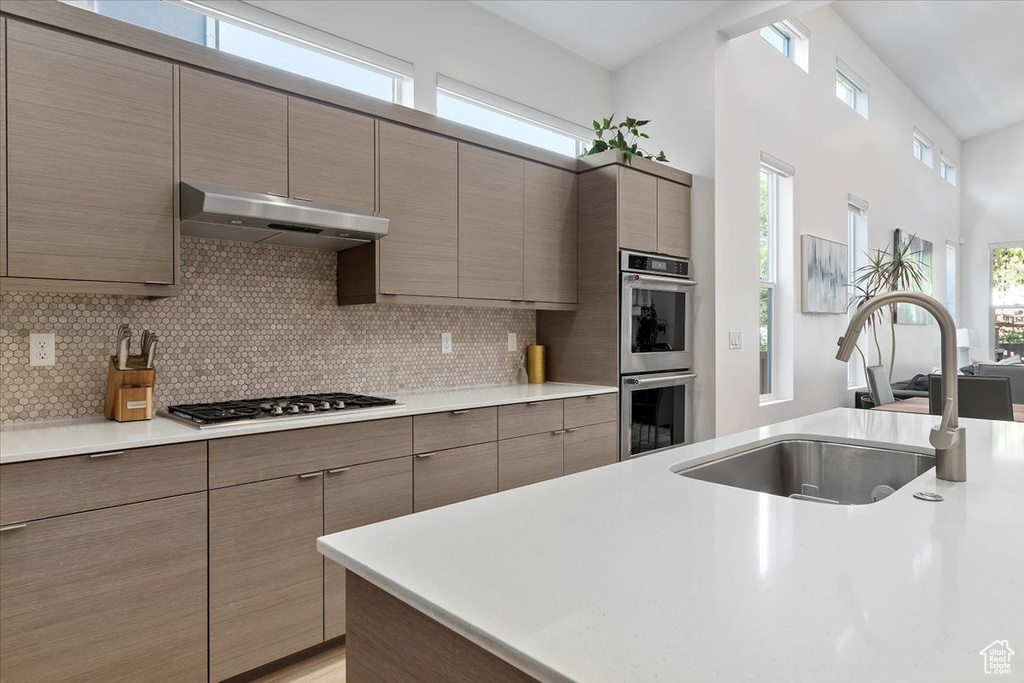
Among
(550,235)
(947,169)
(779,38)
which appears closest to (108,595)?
(550,235)

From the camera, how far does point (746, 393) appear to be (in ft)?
14.2

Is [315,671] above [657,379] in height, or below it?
below

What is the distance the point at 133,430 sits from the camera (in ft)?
6.59

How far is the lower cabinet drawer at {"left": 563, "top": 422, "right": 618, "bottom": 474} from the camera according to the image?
3.30m

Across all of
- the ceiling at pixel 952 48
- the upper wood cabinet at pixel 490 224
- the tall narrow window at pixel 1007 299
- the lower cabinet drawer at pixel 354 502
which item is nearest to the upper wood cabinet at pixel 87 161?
the lower cabinet drawer at pixel 354 502

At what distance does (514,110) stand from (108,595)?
3.23 meters

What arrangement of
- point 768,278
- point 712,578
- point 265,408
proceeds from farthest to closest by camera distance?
point 768,278
point 265,408
point 712,578

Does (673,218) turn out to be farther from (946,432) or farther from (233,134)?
(946,432)

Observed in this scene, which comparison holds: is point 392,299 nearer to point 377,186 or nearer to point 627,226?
point 377,186

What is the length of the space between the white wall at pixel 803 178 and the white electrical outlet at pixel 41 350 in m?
3.49

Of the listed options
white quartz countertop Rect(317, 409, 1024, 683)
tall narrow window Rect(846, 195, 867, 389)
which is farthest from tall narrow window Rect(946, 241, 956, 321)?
white quartz countertop Rect(317, 409, 1024, 683)

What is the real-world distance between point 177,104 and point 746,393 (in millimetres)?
3742

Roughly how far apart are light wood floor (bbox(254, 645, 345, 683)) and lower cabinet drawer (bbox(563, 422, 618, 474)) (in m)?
1.44

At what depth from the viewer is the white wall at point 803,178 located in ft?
13.7
